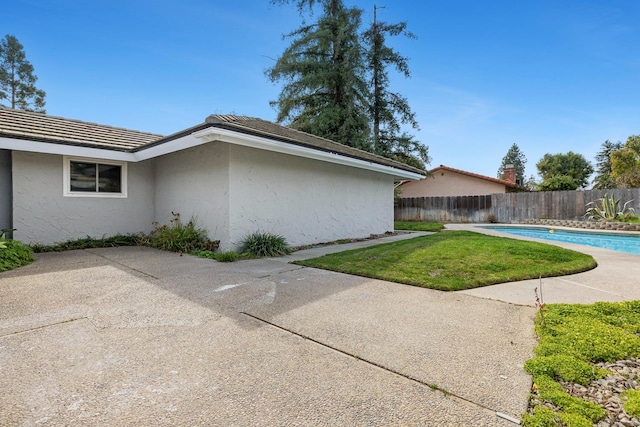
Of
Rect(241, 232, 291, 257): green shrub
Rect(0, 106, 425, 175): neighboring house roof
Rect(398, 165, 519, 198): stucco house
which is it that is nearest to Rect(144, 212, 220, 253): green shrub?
Rect(241, 232, 291, 257): green shrub

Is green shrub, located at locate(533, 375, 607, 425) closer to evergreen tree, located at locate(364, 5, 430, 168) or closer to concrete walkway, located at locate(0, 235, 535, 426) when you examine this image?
concrete walkway, located at locate(0, 235, 535, 426)

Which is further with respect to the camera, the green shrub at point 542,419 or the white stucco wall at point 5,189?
the white stucco wall at point 5,189

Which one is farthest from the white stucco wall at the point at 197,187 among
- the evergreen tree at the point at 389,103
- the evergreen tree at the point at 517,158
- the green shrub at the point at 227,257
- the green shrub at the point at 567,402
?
the evergreen tree at the point at 517,158

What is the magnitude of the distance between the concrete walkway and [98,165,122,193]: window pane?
4.79 m

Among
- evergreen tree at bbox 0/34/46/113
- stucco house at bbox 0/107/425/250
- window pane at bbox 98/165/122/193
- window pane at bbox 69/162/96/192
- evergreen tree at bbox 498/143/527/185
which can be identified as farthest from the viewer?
evergreen tree at bbox 498/143/527/185

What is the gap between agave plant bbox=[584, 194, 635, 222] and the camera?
54.3ft

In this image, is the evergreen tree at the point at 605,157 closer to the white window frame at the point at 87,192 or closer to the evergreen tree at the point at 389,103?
the evergreen tree at the point at 389,103

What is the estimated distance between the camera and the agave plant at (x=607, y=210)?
652 inches

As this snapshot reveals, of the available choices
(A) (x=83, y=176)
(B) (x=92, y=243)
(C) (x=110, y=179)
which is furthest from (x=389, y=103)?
(B) (x=92, y=243)

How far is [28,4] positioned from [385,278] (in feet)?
47.5

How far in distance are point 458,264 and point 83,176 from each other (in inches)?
376

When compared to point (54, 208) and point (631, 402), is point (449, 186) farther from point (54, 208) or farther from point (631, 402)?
point (631, 402)

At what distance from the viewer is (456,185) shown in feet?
87.2

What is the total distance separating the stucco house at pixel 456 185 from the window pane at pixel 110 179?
69.9ft
